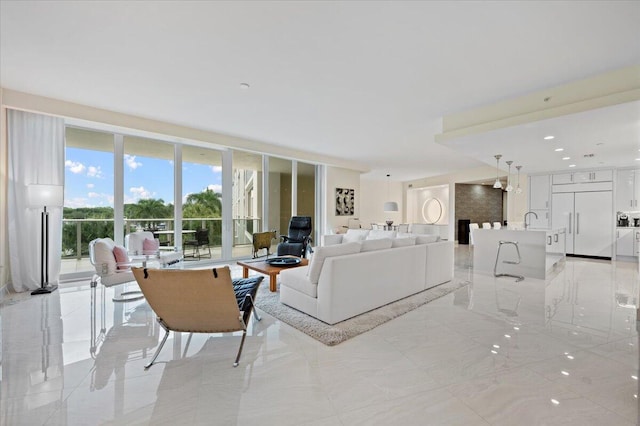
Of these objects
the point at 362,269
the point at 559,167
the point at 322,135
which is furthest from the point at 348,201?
the point at 362,269

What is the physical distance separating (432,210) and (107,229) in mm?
11690

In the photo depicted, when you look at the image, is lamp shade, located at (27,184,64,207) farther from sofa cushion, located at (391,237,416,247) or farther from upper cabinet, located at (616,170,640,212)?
upper cabinet, located at (616,170,640,212)

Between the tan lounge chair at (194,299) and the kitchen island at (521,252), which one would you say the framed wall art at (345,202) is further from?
the tan lounge chair at (194,299)

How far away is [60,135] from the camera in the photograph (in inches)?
179

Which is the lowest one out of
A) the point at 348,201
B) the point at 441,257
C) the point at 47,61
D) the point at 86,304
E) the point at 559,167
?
the point at 86,304

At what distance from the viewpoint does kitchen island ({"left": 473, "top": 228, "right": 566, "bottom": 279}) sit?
5398mm

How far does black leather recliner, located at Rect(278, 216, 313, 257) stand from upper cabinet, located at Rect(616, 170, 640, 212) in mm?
7812

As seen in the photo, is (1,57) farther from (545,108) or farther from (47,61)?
(545,108)

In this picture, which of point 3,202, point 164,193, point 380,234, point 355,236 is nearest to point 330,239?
point 355,236

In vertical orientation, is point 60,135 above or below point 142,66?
below

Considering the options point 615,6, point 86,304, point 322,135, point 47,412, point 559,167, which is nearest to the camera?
point 47,412

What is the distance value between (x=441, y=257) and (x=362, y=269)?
1.99m

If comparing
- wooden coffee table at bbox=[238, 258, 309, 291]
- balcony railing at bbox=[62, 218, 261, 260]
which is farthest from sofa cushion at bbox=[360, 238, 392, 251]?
balcony railing at bbox=[62, 218, 261, 260]

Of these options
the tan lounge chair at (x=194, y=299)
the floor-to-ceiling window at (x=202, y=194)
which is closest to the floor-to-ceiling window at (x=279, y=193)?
the floor-to-ceiling window at (x=202, y=194)
